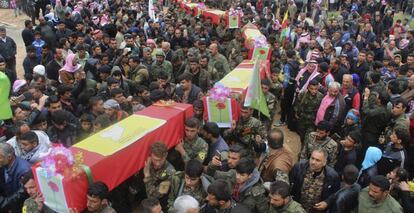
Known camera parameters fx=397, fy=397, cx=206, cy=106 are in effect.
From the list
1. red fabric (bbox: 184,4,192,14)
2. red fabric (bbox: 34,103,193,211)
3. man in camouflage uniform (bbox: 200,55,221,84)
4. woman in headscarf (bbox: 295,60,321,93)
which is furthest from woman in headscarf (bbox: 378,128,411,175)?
red fabric (bbox: 184,4,192,14)

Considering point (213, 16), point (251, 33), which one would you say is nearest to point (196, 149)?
point (251, 33)

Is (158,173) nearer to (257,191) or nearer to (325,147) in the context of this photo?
(257,191)

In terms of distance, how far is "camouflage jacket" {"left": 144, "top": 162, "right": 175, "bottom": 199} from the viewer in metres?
4.27

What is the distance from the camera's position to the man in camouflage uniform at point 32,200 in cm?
384

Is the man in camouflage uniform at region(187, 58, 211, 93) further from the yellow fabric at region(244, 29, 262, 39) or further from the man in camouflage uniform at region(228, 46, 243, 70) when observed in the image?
the yellow fabric at region(244, 29, 262, 39)

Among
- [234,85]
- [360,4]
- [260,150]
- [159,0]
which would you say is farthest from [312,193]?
[360,4]

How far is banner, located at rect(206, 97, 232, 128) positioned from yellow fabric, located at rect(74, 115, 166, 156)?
0.82 m

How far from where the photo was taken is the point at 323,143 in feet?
17.2

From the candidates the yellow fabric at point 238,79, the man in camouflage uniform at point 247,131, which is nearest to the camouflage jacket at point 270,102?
the yellow fabric at point 238,79

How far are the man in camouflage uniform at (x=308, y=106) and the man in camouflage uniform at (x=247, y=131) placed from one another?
1.43m

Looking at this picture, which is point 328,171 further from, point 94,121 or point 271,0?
point 271,0

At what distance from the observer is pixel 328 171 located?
171 inches

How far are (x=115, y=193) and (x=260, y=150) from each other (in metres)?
1.88

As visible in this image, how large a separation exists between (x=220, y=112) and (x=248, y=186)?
1.60 metres
